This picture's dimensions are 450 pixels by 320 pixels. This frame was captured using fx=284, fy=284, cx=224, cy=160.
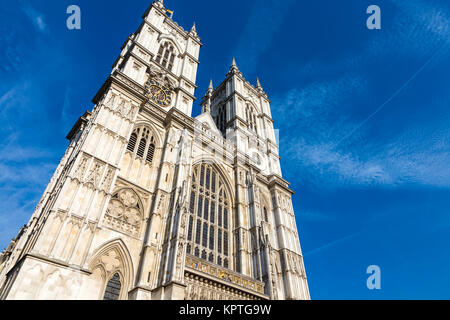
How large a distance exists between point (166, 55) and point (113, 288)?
23704 millimetres

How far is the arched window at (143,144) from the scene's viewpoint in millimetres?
19536

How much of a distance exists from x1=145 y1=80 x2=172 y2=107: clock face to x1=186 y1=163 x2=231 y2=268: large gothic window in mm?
6564

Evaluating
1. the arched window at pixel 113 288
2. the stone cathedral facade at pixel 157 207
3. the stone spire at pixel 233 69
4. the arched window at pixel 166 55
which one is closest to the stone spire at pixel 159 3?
the stone cathedral facade at pixel 157 207

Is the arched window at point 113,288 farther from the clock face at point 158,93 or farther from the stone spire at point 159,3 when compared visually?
the stone spire at point 159,3

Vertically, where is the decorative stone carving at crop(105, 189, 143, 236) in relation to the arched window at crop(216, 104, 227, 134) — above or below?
below

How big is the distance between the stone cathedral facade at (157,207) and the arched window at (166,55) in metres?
0.14

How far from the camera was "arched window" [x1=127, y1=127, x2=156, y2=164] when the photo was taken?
1954cm

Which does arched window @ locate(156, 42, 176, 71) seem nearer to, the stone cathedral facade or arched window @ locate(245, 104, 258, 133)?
the stone cathedral facade

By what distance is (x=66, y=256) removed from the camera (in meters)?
12.4

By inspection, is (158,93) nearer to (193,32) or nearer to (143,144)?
(143,144)

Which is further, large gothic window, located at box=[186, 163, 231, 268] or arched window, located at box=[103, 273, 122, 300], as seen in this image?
large gothic window, located at box=[186, 163, 231, 268]

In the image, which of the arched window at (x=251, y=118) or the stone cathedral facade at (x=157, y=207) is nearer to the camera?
the stone cathedral facade at (x=157, y=207)

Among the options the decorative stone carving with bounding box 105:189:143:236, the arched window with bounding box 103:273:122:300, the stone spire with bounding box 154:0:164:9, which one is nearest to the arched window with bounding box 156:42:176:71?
the stone spire with bounding box 154:0:164:9
